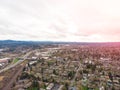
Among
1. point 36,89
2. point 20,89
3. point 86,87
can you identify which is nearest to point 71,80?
point 86,87

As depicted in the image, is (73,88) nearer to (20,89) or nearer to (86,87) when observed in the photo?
(86,87)

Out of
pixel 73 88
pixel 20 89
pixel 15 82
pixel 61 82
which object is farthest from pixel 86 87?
pixel 15 82

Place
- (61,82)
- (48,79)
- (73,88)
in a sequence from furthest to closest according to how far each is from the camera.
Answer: (48,79), (61,82), (73,88)

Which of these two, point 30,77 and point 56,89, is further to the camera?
point 30,77

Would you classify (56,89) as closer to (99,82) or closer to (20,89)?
(20,89)

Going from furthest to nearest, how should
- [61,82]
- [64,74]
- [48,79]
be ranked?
1. [64,74]
2. [48,79]
3. [61,82]

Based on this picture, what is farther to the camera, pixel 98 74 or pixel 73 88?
pixel 98 74

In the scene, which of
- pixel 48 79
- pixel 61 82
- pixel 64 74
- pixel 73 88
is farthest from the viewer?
pixel 64 74
